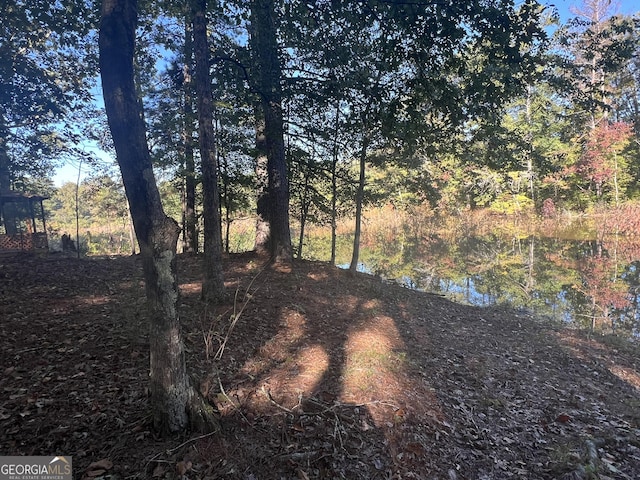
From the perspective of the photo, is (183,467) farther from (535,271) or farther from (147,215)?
(535,271)

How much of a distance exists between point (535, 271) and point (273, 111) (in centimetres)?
1226

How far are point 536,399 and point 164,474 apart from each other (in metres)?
4.38

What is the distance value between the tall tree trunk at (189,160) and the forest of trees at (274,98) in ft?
0.24

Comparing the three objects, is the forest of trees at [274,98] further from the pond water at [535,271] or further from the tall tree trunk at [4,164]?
the pond water at [535,271]

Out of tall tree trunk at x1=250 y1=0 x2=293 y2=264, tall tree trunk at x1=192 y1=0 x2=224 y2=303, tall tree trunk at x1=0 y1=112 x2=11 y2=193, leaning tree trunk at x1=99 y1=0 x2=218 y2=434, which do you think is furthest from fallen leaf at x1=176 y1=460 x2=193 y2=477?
tall tree trunk at x1=0 y1=112 x2=11 y2=193

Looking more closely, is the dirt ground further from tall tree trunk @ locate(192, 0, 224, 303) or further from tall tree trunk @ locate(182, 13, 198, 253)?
A: tall tree trunk @ locate(182, 13, 198, 253)

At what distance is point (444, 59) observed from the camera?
14.1 feet

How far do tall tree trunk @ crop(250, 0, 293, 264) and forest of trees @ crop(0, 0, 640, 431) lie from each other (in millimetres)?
35

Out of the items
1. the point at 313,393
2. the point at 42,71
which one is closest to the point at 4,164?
the point at 42,71

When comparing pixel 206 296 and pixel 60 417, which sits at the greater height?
pixel 206 296

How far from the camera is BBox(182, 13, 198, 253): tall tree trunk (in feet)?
34.2

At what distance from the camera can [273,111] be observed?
302 inches

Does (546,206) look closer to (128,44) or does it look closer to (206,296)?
(206,296)

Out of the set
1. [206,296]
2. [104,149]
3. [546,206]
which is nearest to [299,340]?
[206,296]
